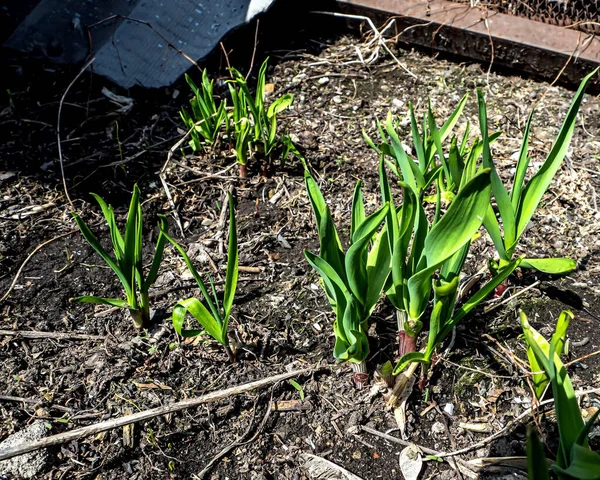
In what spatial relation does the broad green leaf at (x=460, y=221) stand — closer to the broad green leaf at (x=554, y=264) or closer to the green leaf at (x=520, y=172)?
the green leaf at (x=520, y=172)

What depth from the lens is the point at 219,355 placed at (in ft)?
6.05

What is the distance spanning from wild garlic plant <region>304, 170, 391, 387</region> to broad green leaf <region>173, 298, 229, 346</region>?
0.98 ft

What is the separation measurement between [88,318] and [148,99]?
1.34 meters

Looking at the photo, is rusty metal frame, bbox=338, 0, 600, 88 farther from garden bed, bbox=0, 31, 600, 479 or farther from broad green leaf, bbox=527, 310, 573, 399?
broad green leaf, bbox=527, 310, 573, 399

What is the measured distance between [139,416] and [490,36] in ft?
7.82

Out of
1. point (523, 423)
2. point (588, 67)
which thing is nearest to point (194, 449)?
point (523, 423)

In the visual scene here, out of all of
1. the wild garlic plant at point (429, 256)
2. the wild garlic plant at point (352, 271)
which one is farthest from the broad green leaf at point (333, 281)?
the wild garlic plant at point (429, 256)

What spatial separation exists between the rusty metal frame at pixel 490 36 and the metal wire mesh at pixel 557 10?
0.07 meters

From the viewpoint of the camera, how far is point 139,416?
5.35ft

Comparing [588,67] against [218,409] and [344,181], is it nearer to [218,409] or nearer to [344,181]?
[344,181]

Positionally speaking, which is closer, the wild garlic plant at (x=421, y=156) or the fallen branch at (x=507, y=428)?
the fallen branch at (x=507, y=428)

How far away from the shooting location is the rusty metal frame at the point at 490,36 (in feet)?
9.38

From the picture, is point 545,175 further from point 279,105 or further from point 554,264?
point 279,105

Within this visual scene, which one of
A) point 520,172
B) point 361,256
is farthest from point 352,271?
point 520,172
